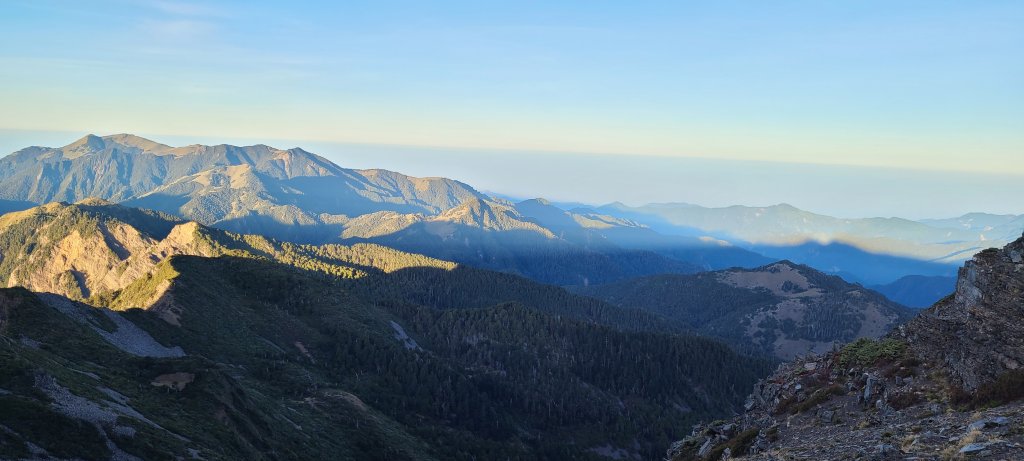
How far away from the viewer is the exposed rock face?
39.3m

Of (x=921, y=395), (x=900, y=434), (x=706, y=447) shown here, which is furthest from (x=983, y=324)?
(x=706, y=447)

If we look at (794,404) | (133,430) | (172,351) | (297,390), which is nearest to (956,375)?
(794,404)

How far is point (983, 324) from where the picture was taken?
139 feet

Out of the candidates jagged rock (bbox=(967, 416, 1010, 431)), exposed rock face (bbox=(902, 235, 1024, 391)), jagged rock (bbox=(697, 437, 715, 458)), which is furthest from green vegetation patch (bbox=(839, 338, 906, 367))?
jagged rock (bbox=(967, 416, 1010, 431))

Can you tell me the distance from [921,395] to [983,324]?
6800mm

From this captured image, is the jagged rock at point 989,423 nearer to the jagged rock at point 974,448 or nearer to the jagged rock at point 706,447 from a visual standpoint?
the jagged rock at point 974,448

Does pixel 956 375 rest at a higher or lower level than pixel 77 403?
higher

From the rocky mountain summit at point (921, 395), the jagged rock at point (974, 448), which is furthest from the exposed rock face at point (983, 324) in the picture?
the jagged rock at point (974, 448)

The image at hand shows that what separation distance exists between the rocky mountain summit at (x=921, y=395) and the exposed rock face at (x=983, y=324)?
90 mm

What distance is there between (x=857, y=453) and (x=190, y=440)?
80.7 metres

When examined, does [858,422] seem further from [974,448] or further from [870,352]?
[974,448]

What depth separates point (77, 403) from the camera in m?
72.5

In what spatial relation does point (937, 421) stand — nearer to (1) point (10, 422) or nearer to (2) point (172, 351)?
(1) point (10, 422)

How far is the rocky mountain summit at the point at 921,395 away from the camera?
30656 mm
